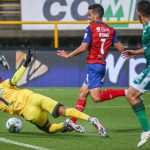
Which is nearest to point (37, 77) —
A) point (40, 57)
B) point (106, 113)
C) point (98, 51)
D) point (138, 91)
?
point (40, 57)

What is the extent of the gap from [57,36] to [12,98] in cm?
1220

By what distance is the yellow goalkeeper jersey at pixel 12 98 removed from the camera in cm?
1124

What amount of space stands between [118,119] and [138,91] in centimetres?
354

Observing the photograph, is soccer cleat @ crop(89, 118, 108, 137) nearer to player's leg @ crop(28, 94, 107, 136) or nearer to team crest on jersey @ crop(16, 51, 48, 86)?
player's leg @ crop(28, 94, 107, 136)

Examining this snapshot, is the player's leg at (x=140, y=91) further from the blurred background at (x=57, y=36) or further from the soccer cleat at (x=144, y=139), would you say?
the blurred background at (x=57, y=36)

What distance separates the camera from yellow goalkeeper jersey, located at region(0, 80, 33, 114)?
11.2m

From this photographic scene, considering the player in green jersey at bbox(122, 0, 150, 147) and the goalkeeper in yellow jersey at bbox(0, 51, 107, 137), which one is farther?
the goalkeeper in yellow jersey at bbox(0, 51, 107, 137)

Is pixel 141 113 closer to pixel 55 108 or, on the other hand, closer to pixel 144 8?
pixel 55 108

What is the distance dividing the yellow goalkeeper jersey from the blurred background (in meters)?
9.05

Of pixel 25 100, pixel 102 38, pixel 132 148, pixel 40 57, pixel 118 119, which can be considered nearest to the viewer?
pixel 132 148

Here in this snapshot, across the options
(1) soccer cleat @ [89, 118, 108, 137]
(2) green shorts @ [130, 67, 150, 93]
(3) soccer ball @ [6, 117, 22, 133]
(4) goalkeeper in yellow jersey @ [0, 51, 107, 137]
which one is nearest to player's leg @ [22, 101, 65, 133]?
(4) goalkeeper in yellow jersey @ [0, 51, 107, 137]

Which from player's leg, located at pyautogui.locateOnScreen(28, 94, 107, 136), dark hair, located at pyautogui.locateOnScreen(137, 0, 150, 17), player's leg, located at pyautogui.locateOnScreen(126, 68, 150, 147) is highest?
dark hair, located at pyautogui.locateOnScreen(137, 0, 150, 17)

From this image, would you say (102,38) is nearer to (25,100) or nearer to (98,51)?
(98,51)

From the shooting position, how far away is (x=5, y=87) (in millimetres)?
11484
